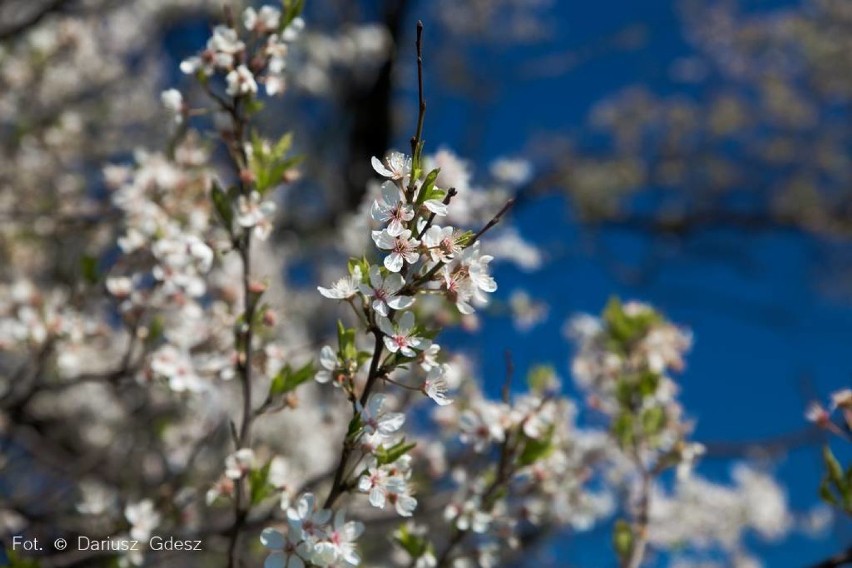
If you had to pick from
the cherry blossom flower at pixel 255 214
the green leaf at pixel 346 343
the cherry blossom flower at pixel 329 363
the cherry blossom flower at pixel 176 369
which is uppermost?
the cherry blossom flower at pixel 255 214

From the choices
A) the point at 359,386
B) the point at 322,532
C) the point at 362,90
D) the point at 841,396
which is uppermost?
the point at 362,90

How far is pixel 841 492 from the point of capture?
1645 mm

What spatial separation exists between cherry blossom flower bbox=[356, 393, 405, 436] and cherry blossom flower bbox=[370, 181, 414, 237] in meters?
0.31

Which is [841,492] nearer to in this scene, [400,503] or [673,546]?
[400,503]

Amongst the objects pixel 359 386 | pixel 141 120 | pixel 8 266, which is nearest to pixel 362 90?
pixel 141 120

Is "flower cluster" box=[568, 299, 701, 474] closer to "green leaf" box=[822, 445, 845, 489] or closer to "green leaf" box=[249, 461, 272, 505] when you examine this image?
"green leaf" box=[822, 445, 845, 489]

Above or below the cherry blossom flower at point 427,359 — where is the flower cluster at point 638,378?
above

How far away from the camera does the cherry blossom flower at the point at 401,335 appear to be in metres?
1.24

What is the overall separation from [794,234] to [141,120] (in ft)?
21.5

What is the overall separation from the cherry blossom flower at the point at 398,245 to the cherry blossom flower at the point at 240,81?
27.5 inches

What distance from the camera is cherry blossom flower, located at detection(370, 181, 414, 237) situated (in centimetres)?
122

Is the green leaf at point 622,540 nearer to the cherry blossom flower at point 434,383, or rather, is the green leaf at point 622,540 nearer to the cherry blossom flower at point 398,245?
the cherry blossom flower at point 434,383

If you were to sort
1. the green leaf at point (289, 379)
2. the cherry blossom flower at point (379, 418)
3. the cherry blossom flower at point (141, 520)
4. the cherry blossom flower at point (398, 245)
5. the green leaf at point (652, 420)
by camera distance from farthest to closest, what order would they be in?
1. the green leaf at point (652, 420)
2. the cherry blossom flower at point (141, 520)
3. the green leaf at point (289, 379)
4. the cherry blossom flower at point (379, 418)
5. the cherry blossom flower at point (398, 245)

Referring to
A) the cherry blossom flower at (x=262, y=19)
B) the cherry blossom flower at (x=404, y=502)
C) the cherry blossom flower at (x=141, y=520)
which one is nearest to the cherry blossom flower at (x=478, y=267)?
the cherry blossom flower at (x=404, y=502)
